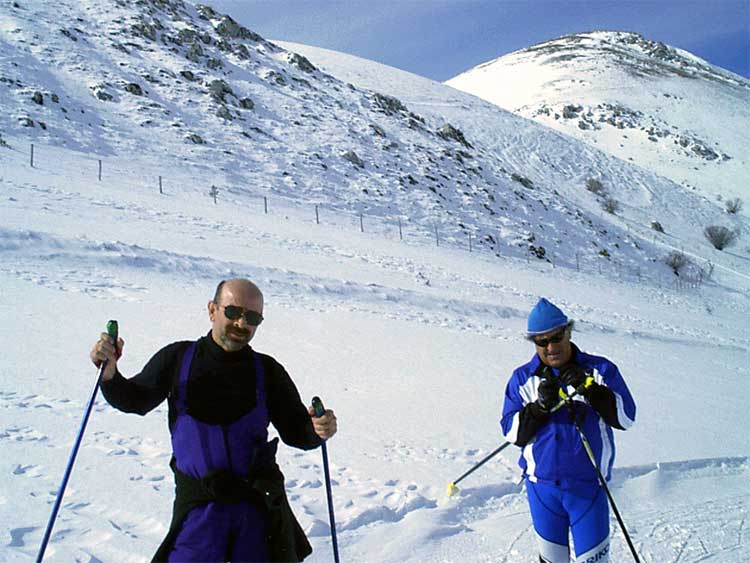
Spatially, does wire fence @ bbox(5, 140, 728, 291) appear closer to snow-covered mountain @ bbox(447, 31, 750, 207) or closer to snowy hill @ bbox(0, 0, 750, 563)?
snowy hill @ bbox(0, 0, 750, 563)

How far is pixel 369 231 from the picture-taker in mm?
22516

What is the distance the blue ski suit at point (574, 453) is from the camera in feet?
9.89

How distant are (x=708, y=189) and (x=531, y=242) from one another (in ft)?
103

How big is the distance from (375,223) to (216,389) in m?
22.0

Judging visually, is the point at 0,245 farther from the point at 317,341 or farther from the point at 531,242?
the point at 531,242

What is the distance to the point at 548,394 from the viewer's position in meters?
2.94

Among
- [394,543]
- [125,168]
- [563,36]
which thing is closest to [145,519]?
[394,543]

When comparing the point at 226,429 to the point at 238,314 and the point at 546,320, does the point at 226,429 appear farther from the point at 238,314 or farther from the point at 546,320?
the point at 546,320

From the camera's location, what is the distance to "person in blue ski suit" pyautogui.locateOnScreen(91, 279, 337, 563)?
220cm

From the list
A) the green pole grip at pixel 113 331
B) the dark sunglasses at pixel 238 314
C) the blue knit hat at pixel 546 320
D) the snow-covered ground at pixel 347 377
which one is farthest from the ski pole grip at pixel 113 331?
the blue knit hat at pixel 546 320

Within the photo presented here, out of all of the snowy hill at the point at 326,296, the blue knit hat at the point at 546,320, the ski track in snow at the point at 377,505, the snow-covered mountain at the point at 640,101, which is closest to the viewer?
the blue knit hat at the point at 546,320

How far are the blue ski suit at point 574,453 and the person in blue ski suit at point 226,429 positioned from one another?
1.29 metres

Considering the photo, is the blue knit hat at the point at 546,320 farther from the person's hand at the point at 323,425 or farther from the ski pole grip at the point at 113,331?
the ski pole grip at the point at 113,331

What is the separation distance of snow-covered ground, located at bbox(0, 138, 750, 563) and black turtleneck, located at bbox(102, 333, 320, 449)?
1642 millimetres
